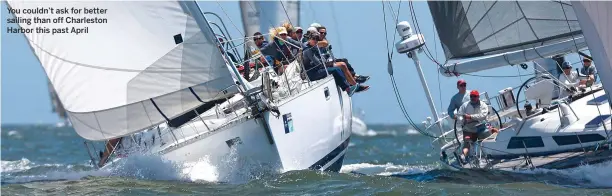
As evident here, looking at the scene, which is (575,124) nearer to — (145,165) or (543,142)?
(543,142)

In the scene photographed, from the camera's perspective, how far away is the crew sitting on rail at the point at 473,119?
1705cm

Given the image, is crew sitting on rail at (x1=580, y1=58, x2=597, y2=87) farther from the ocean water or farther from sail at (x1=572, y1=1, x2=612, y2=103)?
sail at (x1=572, y1=1, x2=612, y2=103)

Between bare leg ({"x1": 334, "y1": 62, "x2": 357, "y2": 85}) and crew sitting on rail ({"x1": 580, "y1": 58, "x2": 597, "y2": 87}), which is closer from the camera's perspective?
crew sitting on rail ({"x1": 580, "y1": 58, "x2": 597, "y2": 87})

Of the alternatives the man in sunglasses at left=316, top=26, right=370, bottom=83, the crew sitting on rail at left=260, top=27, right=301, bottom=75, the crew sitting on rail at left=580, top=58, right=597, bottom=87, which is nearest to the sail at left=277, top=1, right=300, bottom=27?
the man in sunglasses at left=316, top=26, right=370, bottom=83

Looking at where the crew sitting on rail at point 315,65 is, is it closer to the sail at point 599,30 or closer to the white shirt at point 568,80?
the white shirt at point 568,80

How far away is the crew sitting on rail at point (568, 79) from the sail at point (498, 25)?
1.11m

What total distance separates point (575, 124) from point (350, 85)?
4.01 metres

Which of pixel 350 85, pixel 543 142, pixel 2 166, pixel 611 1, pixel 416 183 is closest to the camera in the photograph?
pixel 611 1

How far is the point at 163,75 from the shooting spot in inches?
635

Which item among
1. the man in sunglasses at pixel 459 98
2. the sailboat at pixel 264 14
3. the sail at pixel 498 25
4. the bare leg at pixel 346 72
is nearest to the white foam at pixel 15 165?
the sailboat at pixel 264 14

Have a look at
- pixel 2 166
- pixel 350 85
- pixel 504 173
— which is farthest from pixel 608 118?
pixel 2 166

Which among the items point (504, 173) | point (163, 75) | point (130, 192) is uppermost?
point (163, 75)

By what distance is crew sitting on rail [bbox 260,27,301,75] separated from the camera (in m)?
18.2

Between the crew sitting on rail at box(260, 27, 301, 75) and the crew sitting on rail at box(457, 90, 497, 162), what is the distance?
2751 millimetres
